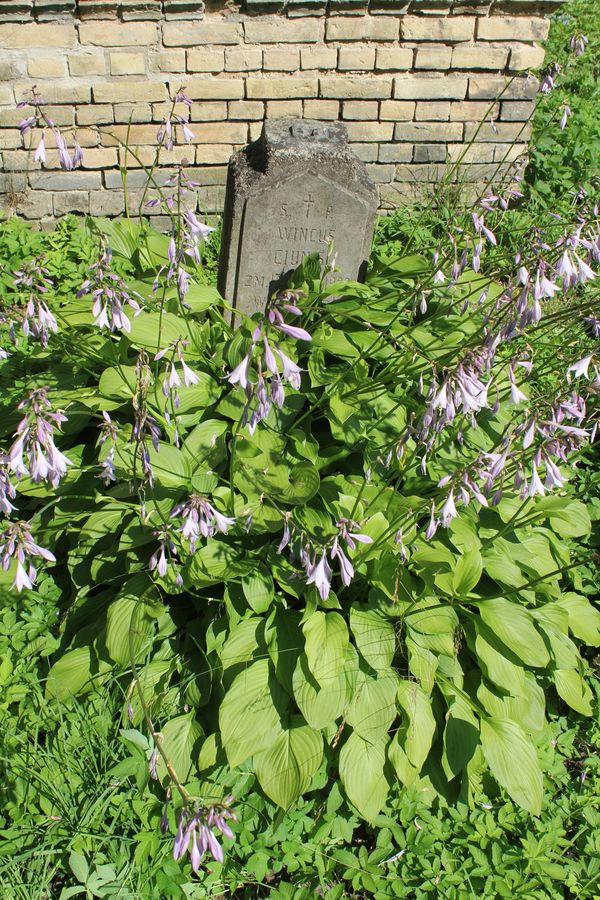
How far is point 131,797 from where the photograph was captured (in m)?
2.73

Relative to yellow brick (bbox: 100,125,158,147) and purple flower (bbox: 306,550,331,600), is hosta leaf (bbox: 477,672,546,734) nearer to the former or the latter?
purple flower (bbox: 306,550,331,600)

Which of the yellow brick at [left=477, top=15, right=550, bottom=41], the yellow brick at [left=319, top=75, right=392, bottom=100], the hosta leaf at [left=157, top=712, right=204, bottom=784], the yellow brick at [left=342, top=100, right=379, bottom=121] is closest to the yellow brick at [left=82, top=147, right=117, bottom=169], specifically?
the yellow brick at [left=319, top=75, right=392, bottom=100]

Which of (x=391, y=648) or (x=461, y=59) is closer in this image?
(x=391, y=648)

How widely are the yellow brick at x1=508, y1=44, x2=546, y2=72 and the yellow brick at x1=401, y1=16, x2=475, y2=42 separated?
14.7 inches

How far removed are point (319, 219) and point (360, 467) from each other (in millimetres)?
1279

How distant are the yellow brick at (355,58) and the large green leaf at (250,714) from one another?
4.45 meters

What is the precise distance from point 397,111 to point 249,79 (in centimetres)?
115

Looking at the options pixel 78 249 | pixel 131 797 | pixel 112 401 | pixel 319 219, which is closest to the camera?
pixel 131 797

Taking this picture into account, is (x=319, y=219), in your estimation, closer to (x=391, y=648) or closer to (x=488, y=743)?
(x=391, y=648)

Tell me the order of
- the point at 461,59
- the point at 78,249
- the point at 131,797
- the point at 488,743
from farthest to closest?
the point at 461,59
the point at 78,249
the point at 488,743
the point at 131,797

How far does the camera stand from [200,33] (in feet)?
17.1

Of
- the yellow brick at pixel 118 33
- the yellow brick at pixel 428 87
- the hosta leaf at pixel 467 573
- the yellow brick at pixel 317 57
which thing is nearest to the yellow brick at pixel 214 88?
the yellow brick at pixel 118 33

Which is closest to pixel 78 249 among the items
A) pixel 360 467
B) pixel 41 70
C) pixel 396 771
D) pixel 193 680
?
pixel 41 70

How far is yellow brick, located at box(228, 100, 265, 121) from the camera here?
5.51m
